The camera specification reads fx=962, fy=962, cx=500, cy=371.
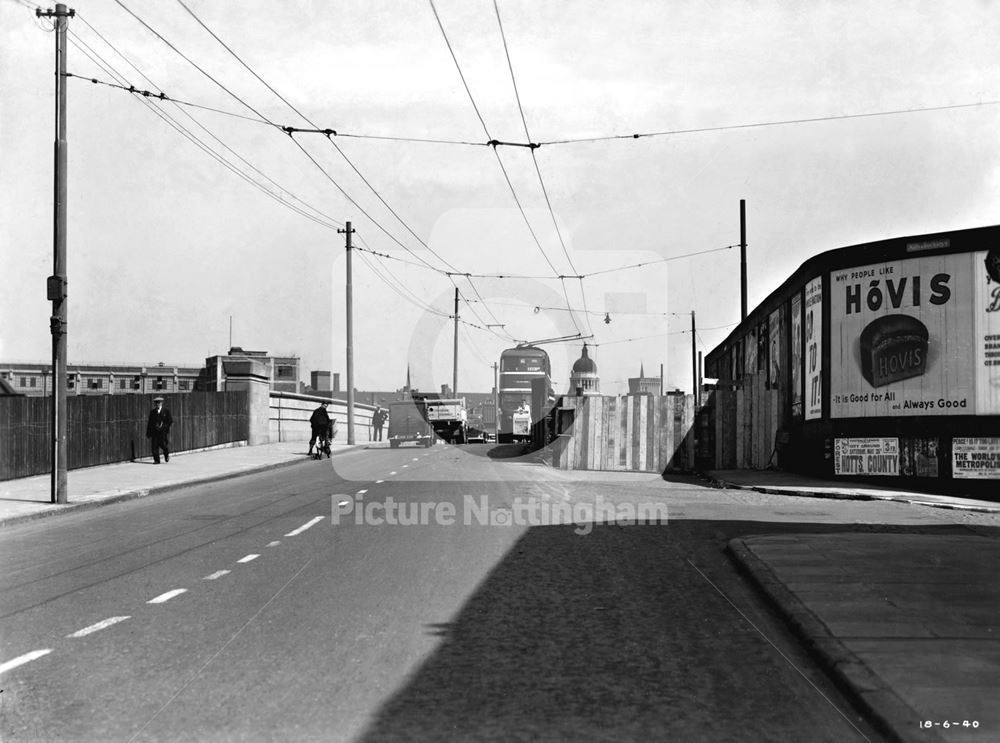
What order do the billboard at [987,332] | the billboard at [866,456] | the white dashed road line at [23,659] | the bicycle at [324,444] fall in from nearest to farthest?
the white dashed road line at [23,659], the billboard at [987,332], the billboard at [866,456], the bicycle at [324,444]

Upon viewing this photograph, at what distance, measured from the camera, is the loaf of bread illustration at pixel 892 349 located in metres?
19.6

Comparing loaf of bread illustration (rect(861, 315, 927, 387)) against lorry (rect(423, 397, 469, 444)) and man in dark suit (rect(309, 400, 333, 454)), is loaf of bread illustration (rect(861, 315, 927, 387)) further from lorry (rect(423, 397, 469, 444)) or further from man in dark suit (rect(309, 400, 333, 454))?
lorry (rect(423, 397, 469, 444))

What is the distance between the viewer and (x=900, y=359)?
19875 mm

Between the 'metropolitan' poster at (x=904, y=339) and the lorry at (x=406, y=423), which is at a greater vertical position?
the 'metropolitan' poster at (x=904, y=339)

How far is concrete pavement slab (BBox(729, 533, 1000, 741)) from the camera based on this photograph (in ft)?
15.8

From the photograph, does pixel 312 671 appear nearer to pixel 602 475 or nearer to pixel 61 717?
pixel 61 717

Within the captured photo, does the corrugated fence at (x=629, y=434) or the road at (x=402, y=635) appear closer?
the road at (x=402, y=635)

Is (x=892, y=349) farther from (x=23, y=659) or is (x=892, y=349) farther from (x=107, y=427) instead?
(x=107, y=427)

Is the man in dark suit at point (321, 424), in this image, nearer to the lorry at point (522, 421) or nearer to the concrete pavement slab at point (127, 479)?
the concrete pavement slab at point (127, 479)

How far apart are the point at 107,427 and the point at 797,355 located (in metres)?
18.2

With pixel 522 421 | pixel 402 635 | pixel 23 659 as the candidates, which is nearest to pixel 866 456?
pixel 402 635

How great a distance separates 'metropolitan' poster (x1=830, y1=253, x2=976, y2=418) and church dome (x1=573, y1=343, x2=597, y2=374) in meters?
59.5

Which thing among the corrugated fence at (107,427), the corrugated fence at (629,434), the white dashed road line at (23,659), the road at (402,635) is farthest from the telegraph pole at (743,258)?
the white dashed road line at (23,659)

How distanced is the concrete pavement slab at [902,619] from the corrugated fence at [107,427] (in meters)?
15.8
